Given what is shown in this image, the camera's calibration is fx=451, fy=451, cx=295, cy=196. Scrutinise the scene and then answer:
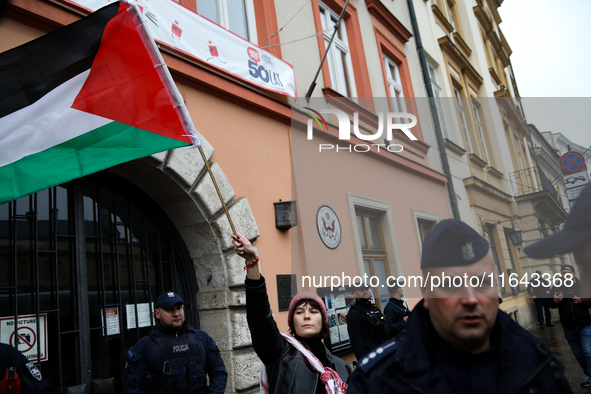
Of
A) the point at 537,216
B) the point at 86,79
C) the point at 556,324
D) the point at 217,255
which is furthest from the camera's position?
the point at 556,324

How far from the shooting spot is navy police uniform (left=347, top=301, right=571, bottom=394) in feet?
3.51

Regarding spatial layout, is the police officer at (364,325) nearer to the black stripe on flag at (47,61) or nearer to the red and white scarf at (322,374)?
the red and white scarf at (322,374)

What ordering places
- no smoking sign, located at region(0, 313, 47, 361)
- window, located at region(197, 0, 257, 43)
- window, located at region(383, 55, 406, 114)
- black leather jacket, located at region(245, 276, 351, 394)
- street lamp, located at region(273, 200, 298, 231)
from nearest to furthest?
1. black leather jacket, located at region(245, 276, 351, 394)
2. no smoking sign, located at region(0, 313, 47, 361)
3. street lamp, located at region(273, 200, 298, 231)
4. window, located at region(197, 0, 257, 43)
5. window, located at region(383, 55, 406, 114)

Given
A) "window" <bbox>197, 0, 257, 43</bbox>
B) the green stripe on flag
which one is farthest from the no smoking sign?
"window" <bbox>197, 0, 257, 43</bbox>

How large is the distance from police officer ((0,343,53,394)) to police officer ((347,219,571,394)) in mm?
2468

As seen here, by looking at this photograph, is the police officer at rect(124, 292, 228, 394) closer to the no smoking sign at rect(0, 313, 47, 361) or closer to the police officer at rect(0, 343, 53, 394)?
the police officer at rect(0, 343, 53, 394)

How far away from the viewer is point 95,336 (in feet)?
12.5

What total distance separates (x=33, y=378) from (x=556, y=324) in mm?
7632

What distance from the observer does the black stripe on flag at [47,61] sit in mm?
2707

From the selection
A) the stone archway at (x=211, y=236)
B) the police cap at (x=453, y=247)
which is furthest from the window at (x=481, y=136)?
the stone archway at (x=211, y=236)

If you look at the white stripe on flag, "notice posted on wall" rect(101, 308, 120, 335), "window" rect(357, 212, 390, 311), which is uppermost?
the white stripe on flag

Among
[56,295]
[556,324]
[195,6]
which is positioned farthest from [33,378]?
[556,324]

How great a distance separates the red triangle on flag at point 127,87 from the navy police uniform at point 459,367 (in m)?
2.02

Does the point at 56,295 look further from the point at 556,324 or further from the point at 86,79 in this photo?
the point at 556,324
